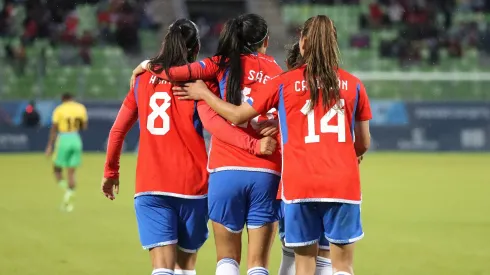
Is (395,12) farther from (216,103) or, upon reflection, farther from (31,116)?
(216,103)

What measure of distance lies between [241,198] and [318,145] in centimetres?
77

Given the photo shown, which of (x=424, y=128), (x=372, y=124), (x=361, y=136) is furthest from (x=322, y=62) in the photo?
(x=424, y=128)

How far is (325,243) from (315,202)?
0.82 meters

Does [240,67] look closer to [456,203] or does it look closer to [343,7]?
[456,203]

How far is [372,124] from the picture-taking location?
28812 millimetres

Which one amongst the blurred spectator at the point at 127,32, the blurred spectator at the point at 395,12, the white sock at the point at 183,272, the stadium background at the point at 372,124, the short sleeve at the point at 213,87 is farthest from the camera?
the blurred spectator at the point at 395,12

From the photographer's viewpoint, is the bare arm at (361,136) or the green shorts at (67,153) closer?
the bare arm at (361,136)

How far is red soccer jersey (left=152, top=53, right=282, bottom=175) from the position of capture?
620 centimetres

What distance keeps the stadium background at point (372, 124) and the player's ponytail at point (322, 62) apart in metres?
4.85

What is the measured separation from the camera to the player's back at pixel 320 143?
226 inches

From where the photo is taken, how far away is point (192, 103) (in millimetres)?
6297

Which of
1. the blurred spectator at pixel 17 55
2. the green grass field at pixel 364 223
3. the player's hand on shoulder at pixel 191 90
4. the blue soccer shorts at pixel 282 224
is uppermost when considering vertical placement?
the blurred spectator at pixel 17 55

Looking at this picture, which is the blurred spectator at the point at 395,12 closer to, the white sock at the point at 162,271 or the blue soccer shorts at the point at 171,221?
the blue soccer shorts at the point at 171,221

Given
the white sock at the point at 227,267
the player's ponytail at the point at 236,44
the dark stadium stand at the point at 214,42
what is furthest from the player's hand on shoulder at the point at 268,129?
the dark stadium stand at the point at 214,42
